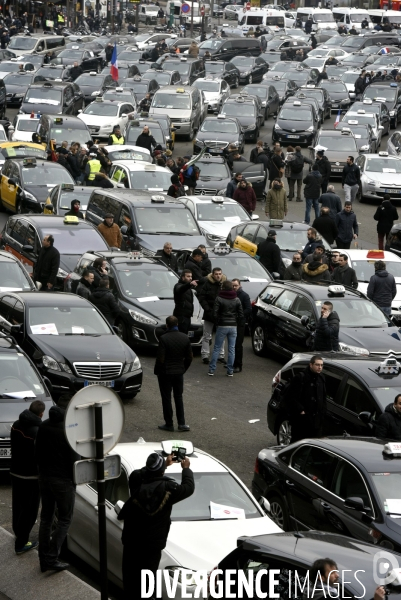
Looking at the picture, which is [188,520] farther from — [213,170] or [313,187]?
[213,170]

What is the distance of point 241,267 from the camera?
72.4 ft

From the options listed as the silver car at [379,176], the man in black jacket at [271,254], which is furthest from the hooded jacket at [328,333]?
the silver car at [379,176]

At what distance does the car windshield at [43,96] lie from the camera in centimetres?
4309

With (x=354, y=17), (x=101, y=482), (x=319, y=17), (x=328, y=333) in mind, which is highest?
(x=101, y=482)

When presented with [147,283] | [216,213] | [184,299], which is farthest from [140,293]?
[216,213]

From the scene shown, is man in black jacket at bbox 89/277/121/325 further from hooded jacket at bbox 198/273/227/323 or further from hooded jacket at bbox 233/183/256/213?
hooded jacket at bbox 233/183/256/213

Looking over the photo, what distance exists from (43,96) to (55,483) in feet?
112

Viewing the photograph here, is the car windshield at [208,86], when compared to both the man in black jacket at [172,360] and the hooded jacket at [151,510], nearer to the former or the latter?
the man in black jacket at [172,360]

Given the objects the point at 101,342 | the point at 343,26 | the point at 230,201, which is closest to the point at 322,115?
the point at 230,201

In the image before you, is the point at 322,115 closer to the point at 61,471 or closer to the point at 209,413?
the point at 209,413

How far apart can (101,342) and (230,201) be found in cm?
1109

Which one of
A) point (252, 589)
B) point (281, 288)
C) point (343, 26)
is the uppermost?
point (252, 589)

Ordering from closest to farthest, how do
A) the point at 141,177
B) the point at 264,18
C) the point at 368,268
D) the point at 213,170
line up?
the point at 368,268, the point at 141,177, the point at 213,170, the point at 264,18

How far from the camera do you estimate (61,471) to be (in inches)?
418
